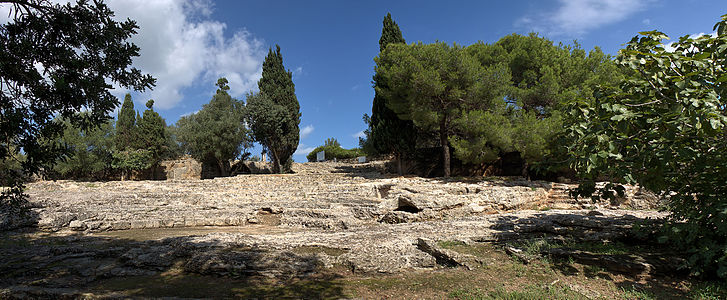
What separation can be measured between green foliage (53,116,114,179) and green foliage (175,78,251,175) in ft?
21.3

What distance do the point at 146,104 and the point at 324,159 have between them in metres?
21.7

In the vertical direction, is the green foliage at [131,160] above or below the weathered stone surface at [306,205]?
above

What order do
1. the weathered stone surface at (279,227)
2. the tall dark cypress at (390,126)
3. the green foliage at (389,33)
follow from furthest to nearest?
the green foliage at (389,33) < the tall dark cypress at (390,126) < the weathered stone surface at (279,227)

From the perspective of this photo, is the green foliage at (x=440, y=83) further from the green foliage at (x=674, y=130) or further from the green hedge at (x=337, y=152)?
the green hedge at (x=337, y=152)

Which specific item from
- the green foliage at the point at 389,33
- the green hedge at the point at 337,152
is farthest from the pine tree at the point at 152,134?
the green foliage at the point at 389,33

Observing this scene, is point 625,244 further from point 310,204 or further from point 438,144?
point 438,144

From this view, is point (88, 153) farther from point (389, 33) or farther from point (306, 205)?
point (389, 33)

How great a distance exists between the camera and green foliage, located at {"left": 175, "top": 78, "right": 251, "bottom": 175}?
28719 millimetres

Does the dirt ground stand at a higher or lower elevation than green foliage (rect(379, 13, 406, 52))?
lower

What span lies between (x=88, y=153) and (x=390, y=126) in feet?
88.8

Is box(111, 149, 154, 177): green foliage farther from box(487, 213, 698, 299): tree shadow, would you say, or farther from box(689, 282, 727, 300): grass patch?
box(689, 282, 727, 300): grass patch

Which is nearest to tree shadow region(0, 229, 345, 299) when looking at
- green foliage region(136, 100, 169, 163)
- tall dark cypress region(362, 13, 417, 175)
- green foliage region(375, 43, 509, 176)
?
green foliage region(375, 43, 509, 176)

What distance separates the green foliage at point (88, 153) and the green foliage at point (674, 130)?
34.8m

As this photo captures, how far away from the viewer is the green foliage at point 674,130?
414 centimetres
